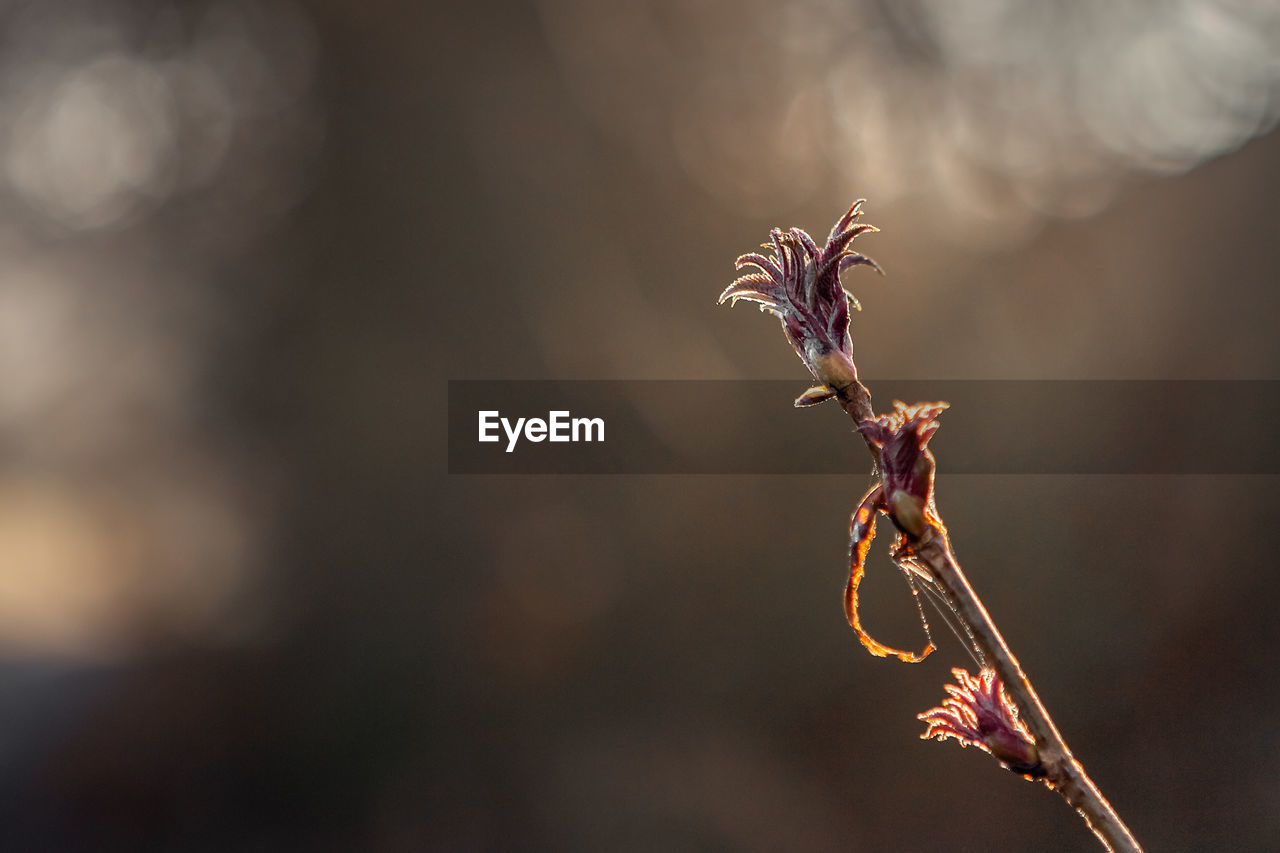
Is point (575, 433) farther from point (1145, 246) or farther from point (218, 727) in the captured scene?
point (1145, 246)

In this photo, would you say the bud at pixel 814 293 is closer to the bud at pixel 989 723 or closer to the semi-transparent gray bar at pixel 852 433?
the bud at pixel 989 723

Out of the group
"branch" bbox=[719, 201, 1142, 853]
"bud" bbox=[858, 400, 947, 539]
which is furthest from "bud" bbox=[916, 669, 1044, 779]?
"bud" bbox=[858, 400, 947, 539]

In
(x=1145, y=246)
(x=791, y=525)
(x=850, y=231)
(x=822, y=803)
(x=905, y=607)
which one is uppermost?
(x=1145, y=246)

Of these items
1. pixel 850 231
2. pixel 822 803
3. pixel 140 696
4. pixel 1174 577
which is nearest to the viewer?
pixel 850 231

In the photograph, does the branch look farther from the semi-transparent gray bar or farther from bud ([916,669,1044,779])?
the semi-transparent gray bar

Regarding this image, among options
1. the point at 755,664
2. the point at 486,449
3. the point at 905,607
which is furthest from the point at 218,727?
the point at 905,607

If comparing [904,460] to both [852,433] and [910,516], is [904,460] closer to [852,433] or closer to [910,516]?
[910,516]

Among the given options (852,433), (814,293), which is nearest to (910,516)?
(814,293)
